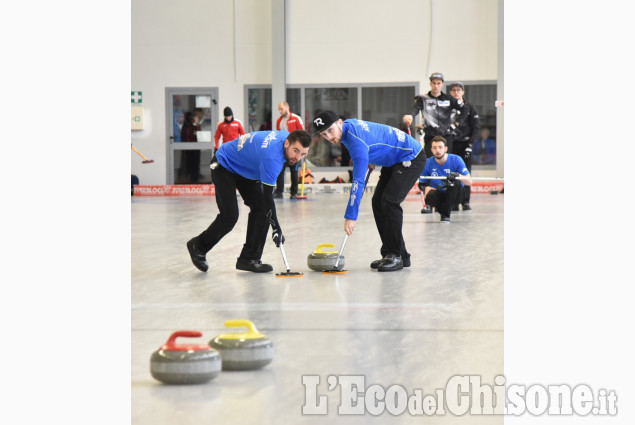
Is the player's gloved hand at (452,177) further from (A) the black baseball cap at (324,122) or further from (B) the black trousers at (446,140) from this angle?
(A) the black baseball cap at (324,122)

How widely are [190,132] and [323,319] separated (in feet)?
56.7

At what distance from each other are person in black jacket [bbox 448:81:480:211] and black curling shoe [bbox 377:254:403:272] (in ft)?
21.0

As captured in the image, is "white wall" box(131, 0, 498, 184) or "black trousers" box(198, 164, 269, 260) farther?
"white wall" box(131, 0, 498, 184)

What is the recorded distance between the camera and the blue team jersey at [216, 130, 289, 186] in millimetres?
6523

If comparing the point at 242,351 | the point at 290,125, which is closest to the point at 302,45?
the point at 290,125

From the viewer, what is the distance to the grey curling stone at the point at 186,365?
3.64m

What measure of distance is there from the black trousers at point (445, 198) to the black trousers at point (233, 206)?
508 cm

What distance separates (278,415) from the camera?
3.31 meters

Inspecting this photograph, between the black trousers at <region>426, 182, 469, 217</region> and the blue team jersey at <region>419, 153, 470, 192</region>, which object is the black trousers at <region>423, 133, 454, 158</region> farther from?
the black trousers at <region>426, 182, 469, 217</region>

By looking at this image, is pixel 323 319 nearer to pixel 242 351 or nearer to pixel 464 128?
pixel 242 351

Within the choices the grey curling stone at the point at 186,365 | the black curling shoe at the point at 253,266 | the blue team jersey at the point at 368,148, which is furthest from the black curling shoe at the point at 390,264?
the grey curling stone at the point at 186,365

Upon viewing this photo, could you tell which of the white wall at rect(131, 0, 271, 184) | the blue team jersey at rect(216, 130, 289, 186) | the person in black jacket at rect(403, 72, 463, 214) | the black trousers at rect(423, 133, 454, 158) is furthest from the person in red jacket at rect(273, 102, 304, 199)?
the blue team jersey at rect(216, 130, 289, 186)
